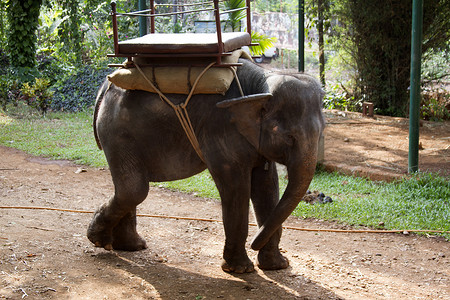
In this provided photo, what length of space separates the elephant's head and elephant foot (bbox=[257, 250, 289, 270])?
0.52 m

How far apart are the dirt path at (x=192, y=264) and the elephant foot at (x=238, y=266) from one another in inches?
1.8

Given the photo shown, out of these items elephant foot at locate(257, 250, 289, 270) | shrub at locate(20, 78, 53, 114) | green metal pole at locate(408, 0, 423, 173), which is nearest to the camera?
elephant foot at locate(257, 250, 289, 270)

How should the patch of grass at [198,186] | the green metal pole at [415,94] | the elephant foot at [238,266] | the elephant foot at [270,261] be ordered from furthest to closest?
the green metal pole at [415,94]
the patch of grass at [198,186]
the elephant foot at [270,261]
the elephant foot at [238,266]

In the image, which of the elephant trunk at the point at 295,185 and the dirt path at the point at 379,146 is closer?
the elephant trunk at the point at 295,185

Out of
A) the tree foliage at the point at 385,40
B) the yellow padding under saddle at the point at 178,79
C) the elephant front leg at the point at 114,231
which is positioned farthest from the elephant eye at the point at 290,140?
the tree foliage at the point at 385,40

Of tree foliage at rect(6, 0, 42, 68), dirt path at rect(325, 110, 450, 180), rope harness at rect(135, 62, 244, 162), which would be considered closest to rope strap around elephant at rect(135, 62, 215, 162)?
rope harness at rect(135, 62, 244, 162)

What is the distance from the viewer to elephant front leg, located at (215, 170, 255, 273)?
13.8 ft

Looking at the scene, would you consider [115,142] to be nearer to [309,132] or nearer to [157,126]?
[157,126]

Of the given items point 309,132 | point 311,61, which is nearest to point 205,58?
point 309,132

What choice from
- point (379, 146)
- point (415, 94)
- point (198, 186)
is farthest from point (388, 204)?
point (379, 146)

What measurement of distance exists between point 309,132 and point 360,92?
9.79m

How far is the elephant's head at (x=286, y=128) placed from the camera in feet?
12.9

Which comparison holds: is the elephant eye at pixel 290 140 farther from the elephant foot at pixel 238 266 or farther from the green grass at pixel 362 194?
the green grass at pixel 362 194

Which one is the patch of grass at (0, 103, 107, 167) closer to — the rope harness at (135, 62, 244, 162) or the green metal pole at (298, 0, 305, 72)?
the green metal pole at (298, 0, 305, 72)
